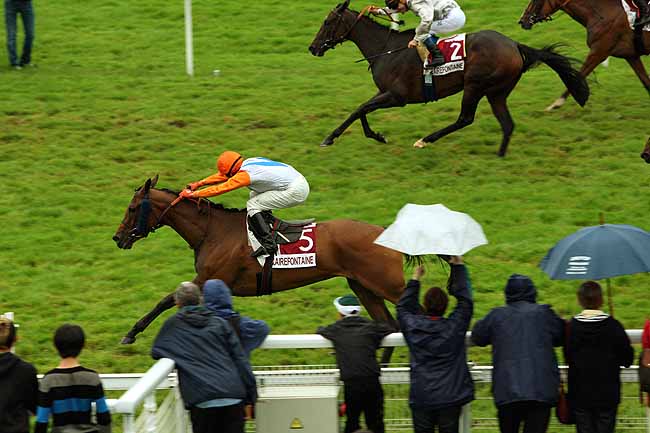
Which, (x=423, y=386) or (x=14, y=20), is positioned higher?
(x=14, y=20)

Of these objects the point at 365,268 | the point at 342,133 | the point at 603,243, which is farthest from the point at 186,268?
the point at 603,243

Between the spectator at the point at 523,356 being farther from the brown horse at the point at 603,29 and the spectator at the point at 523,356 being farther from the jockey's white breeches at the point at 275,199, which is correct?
the brown horse at the point at 603,29

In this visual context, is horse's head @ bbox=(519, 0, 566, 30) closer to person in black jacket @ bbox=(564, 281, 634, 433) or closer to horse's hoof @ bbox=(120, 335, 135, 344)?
horse's hoof @ bbox=(120, 335, 135, 344)

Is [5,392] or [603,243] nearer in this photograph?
[5,392]

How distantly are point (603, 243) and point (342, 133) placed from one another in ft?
27.8

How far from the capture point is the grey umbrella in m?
6.63

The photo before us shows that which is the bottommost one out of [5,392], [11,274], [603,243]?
[11,274]

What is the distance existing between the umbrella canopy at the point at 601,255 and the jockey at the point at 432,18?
6843 millimetres

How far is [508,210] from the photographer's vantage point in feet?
41.3

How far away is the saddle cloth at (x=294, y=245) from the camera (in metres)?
9.10

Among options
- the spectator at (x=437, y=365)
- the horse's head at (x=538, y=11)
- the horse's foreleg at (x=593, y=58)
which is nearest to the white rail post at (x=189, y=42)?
the horse's head at (x=538, y=11)

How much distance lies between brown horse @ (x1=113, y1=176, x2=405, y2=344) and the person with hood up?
2.60 m

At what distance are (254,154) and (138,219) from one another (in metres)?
5.19

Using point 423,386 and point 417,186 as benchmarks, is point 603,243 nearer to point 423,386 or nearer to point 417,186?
point 423,386
